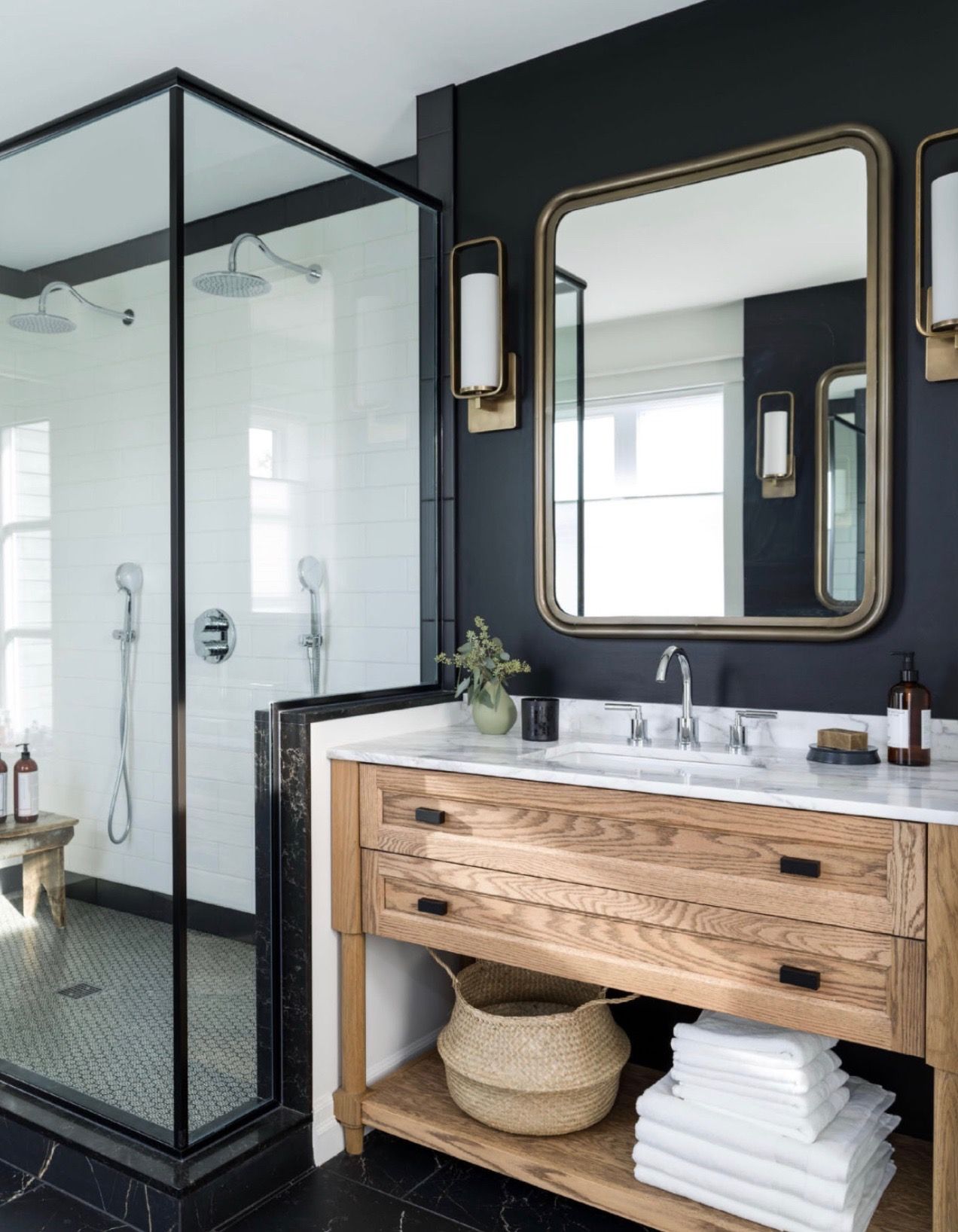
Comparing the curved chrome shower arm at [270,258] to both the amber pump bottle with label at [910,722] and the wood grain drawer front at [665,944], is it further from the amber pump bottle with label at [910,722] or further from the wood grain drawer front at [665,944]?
the amber pump bottle with label at [910,722]

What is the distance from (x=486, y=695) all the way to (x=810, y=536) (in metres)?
0.81

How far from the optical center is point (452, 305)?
2.60 meters

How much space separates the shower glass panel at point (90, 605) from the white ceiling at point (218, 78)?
0.01 meters

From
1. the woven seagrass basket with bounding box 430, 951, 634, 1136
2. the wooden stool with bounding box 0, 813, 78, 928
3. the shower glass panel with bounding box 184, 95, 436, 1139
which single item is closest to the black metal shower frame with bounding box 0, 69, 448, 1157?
the shower glass panel with bounding box 184, 95, 436, 1139

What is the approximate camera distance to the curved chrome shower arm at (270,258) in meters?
2.06

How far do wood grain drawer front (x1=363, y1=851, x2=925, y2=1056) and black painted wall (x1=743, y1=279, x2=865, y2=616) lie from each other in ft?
2.53

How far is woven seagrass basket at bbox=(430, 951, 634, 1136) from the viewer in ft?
6.49

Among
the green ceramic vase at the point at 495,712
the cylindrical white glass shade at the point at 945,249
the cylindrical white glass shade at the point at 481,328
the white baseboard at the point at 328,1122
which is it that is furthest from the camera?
the cylindrical white glass shade at the point at 481,328

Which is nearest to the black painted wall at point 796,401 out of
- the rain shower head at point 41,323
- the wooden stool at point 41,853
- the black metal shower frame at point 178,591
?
the black metal shower frame at point 178,591

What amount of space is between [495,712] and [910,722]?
0.91 meters

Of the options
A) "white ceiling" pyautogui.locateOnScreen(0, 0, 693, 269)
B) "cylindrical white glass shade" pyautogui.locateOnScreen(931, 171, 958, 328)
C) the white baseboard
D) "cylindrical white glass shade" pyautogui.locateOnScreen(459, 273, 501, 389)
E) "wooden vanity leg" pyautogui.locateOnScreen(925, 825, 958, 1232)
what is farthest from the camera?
"cylindrical white glass shade" pyautogui.locateOnScreen(459, 273, 501, 389)

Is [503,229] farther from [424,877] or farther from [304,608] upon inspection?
[424,877]

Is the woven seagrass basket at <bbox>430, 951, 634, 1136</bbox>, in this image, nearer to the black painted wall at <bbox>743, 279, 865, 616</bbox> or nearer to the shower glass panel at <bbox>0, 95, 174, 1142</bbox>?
the shower glass panel at <bbox>0, 95, 174, 1142</bbox>

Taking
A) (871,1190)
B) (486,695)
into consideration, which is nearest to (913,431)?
(486,695)
